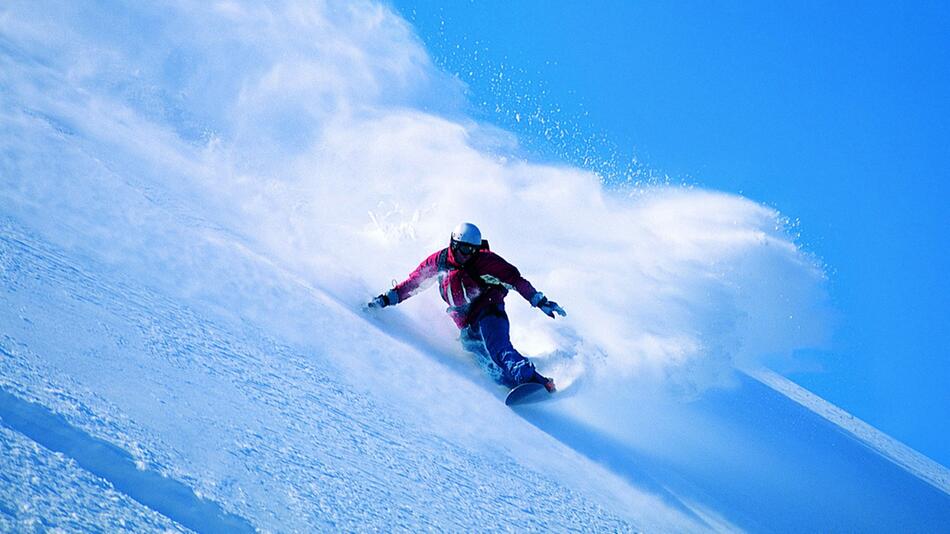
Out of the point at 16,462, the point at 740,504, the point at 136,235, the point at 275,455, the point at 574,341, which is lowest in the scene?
the point at 16,462

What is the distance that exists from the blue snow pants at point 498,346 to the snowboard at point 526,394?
18 cm

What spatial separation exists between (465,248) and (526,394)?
1.83 metres

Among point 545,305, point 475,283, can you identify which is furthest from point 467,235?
point 545,305

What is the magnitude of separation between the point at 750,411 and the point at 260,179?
11808mm

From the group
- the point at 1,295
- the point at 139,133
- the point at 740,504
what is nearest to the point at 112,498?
the point at 1,295

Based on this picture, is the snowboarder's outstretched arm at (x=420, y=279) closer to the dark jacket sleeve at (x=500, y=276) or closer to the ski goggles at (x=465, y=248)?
the ski goggles at (x=465, y=248)

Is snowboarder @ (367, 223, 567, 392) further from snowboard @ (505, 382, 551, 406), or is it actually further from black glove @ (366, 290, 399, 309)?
snowboard @ (505, 382, 551, 406)

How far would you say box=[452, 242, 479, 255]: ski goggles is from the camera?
20.7 ft

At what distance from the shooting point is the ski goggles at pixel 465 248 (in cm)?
630

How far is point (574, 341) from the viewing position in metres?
7.40

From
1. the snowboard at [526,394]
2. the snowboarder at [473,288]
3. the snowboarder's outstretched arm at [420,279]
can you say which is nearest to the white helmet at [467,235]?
the snowboarder at [473,288]

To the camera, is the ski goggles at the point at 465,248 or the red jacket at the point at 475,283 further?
the red jacket at the point at 475,283

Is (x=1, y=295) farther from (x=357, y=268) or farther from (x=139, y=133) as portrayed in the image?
(x=139, y=133)

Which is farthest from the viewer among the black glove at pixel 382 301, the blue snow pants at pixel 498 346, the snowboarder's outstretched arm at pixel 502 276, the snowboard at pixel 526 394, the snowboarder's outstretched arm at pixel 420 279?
the snowboarder's outstretched arm at pixel 420 279
